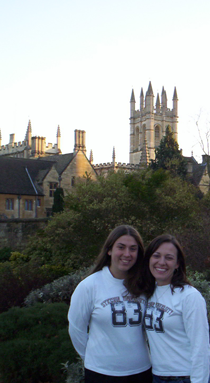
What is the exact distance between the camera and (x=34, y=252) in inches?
709

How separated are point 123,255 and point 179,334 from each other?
0.73 meters

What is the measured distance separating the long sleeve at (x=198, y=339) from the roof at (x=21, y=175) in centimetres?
3605

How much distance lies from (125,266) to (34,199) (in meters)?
37.0

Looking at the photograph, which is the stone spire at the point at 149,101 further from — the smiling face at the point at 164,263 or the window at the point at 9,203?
the smiling face at the point at 164,263

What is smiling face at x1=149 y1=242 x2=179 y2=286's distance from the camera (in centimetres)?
331

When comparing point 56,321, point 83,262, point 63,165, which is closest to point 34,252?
point 83,262

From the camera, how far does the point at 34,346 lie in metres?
6.14

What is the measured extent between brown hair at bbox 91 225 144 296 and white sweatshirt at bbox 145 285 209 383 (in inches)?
7.5

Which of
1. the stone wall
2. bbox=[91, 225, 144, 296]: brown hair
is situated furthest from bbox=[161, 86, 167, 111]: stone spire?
bbox=[91, 225, 144, 296]: brown hair

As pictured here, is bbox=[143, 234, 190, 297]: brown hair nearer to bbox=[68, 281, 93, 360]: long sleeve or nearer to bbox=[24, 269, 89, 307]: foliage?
bbox=[68, 281, 93, 360]: long sleeve

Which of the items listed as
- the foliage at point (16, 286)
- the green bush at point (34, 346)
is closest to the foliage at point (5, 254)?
the foliage at point (16, 286)

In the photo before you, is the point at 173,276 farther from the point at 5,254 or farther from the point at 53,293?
the point at 5,254

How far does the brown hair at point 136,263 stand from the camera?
3325 millimetres

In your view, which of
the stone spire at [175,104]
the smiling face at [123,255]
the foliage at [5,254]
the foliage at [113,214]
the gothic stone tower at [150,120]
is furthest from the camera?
the stone spire at [175,104]
